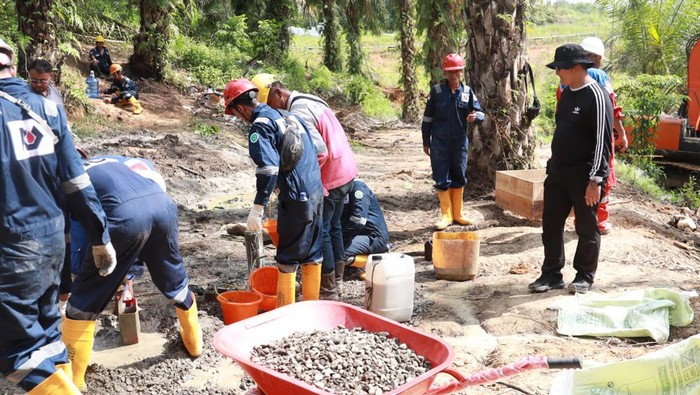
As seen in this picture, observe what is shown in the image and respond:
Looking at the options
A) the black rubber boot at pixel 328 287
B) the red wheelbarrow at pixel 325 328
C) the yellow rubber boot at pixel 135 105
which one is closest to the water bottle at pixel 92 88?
the yellow rubber boot at pixel 135 105

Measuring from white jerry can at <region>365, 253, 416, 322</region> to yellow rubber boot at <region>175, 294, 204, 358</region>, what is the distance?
1309 mm

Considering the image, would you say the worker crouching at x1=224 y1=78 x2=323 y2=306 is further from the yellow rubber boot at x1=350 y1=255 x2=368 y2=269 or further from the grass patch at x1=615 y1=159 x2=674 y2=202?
the grass patch at x1=615 y1=159 x2=674 y2=202

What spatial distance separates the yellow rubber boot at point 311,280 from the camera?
5.28 m

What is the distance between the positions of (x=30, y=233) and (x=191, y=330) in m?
1.53

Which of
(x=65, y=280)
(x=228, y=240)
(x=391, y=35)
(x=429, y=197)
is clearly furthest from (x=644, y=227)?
(x=391, y=35)

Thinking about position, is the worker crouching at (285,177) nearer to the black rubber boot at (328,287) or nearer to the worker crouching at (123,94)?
the black rubber boot at (328,287)

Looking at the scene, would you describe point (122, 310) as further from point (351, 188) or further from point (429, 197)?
point (429, 197)

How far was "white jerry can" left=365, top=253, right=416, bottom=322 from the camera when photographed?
508 centimetres

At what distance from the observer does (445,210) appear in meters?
8.13

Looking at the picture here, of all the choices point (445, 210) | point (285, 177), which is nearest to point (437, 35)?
point (445, 210)

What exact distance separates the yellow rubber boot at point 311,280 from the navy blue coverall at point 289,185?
67 mm

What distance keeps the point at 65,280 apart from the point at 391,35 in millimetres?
47126

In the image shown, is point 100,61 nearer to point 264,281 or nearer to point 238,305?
point 264,281

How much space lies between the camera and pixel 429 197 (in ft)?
32.6
